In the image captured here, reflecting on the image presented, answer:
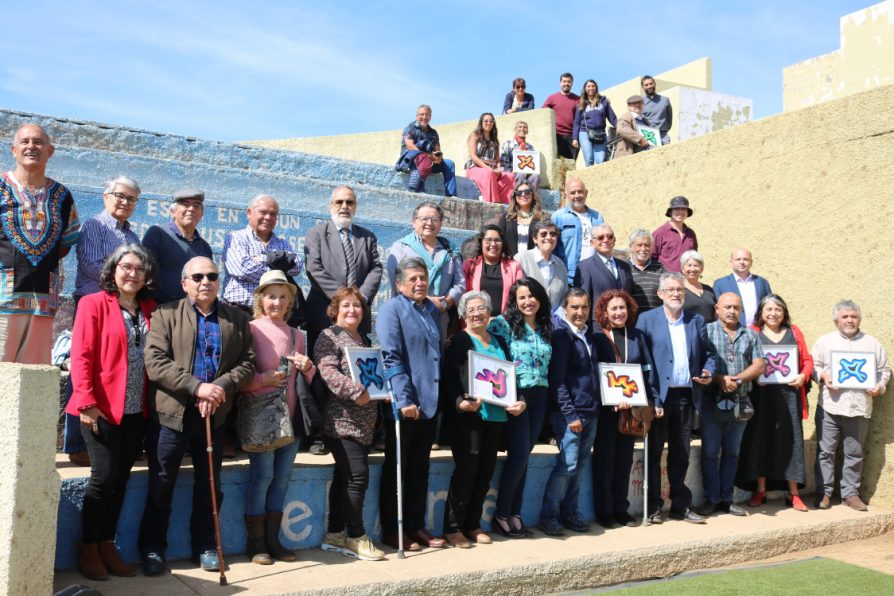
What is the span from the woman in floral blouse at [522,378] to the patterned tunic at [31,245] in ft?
9.02

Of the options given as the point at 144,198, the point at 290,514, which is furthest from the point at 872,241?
the point at 144,198

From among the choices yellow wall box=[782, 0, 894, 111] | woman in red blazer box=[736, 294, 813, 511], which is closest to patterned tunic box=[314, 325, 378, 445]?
woman in red blazer box=[736, 294, 813, 511]

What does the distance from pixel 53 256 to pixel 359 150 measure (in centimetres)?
1234

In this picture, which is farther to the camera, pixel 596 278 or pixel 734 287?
pixel 734 287

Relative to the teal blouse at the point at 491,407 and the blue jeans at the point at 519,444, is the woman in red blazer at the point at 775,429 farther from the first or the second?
the teal blouse at the point at 491,407

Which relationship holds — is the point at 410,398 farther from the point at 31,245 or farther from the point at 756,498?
the point at 756,498

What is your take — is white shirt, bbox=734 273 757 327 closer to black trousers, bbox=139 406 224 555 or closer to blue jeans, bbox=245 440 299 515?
blue jeans, bbox=245 440 299 515

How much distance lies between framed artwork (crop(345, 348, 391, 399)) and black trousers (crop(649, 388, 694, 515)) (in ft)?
7.80

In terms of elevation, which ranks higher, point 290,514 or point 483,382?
point 483,382

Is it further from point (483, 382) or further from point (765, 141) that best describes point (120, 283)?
point (765, 141)

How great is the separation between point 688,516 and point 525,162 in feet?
17.0

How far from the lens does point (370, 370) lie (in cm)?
523

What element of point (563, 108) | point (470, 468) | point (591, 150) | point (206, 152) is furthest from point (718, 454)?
point (563, 108)

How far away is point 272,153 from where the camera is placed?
890 centimetres
